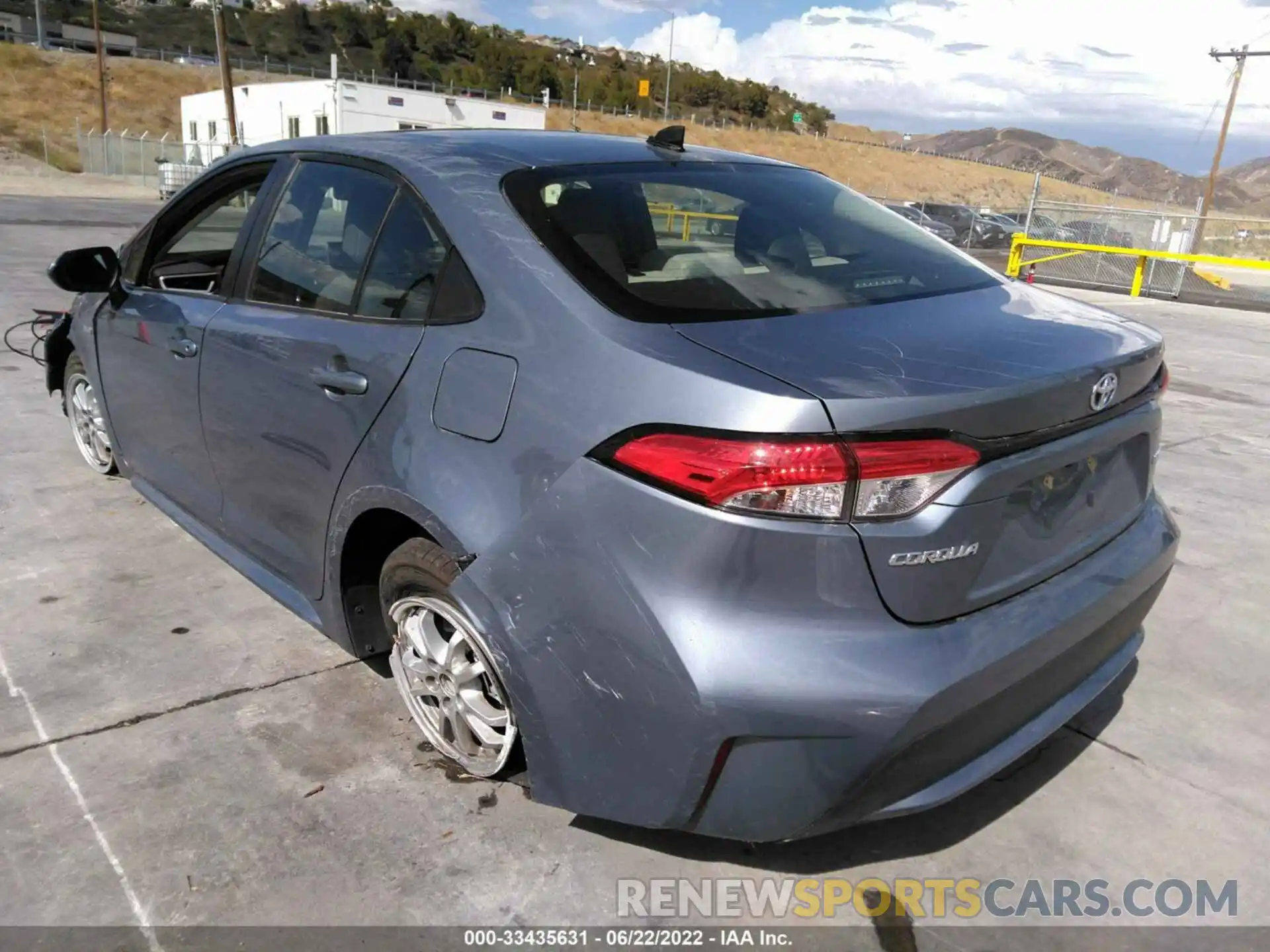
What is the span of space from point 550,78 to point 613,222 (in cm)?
11001

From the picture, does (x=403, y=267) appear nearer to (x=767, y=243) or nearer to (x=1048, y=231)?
(x=767, y=243)

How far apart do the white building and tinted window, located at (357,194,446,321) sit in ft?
116

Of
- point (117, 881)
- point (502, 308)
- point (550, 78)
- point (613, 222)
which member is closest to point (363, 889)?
point (117, 881)

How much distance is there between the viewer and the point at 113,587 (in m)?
3.69

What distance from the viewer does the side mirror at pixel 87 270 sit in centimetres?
375

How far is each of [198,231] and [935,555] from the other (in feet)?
12.4

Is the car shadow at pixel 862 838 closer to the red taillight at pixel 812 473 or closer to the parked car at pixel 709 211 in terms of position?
the red taillight at pixel 812 473

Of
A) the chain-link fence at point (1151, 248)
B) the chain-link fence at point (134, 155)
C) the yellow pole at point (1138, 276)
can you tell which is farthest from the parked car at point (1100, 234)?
the chain-link fence at point (134, 155)

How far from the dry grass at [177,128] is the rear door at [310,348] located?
46.6 metres

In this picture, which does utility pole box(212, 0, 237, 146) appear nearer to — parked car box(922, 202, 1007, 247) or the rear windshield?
parked car box(922, 202, 1007, 247)

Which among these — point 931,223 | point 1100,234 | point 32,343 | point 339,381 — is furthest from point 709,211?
point 931,223

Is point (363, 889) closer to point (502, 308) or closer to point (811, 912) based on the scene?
point (811, 912)

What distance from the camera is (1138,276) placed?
1697cm

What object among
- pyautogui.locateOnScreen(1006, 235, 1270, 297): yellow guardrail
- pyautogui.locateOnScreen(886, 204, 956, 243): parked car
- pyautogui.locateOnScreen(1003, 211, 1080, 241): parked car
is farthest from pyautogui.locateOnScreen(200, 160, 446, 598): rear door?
pyautogui.locateOnScreen(886, 204, 956, 243): parked car
